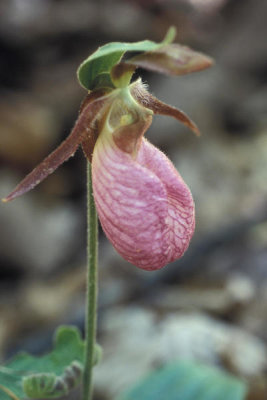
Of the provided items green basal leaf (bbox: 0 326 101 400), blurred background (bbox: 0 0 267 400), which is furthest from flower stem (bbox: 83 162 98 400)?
blurred background (bbox: 0 0 267 400)

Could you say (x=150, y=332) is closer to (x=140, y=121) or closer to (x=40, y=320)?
(x=40, y=320)

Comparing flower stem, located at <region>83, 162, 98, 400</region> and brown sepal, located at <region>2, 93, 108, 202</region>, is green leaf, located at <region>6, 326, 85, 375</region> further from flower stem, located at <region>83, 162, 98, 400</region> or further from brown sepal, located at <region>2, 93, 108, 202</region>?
brown sepal, located at <region>2, 93, 108, 202</region>

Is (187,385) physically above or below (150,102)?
below

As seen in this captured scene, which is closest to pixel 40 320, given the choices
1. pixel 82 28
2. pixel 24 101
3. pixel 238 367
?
pixel 238 367

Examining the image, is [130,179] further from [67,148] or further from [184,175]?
[184,175]

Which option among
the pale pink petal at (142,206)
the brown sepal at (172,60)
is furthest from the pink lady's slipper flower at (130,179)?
the brown sepal at (172,60)

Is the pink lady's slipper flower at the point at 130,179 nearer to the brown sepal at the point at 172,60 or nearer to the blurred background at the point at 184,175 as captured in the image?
the brown sepal at the point at 172,60

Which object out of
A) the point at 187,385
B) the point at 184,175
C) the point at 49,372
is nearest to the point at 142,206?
the point at 49,372
